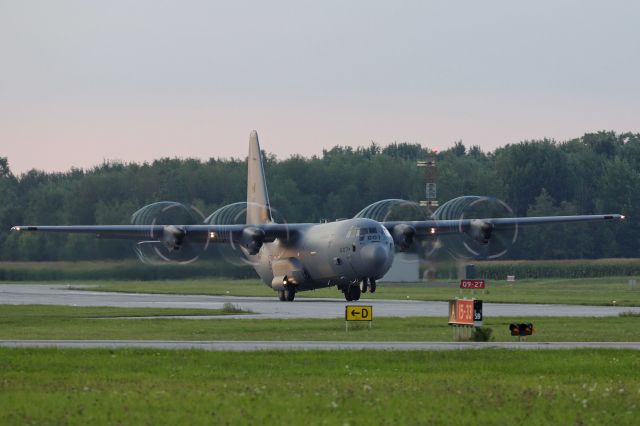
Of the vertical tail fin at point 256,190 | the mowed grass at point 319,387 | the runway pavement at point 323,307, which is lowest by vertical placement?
the mowed grass at point 319,387

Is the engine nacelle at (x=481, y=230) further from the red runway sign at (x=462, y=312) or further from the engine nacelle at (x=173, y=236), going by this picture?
the red runway sign at (x=462, y=312)

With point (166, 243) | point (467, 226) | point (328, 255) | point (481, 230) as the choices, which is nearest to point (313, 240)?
point (328, 255)

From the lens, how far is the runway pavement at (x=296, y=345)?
96.5 feet

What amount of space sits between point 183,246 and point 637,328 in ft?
103

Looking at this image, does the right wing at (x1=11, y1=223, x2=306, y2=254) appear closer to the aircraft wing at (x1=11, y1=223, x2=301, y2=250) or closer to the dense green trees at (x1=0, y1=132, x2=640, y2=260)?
the aircraft wing at (x1=11, y1=223, x2=301, y2=250)

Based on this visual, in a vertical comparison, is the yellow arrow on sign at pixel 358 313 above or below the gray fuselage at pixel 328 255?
below

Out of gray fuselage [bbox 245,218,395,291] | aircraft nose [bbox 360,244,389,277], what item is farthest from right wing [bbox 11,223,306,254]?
aircraft nose [bbox 360,244,389,277]

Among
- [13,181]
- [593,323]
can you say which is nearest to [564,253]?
[13,181]

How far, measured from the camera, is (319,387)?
21594 millimetres

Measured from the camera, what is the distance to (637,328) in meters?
38.6

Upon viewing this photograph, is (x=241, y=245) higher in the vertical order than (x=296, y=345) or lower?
higher

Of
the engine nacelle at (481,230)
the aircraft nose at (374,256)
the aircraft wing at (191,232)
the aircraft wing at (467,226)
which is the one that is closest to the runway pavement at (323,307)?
the aircraft nose at (374,256)

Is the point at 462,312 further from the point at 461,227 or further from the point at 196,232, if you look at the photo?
the point at 461,227

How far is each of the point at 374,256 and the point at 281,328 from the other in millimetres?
19392
